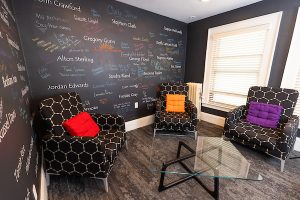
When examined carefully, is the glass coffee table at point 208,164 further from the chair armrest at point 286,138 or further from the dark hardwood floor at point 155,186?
the chair armrest at point 286,138

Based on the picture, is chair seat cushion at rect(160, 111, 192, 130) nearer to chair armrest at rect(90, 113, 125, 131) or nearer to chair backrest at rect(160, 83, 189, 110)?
chair backrest at rect(160, 83, 189, 110)

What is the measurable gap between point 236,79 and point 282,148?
1509 mm

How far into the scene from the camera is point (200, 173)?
1.45m

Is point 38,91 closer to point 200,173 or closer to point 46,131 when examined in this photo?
point 46,131

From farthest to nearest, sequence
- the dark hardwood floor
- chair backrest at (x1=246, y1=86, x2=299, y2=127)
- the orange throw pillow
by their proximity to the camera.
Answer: the orange throw pillow
chair backrest at (x1=246, y1=86, x2=299, y2=127)
the dark hardwood floor

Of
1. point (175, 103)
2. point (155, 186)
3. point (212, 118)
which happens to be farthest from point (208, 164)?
point (212, 118)

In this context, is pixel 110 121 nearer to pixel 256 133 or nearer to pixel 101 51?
pixel 101 51

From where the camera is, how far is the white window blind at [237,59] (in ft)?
8.50

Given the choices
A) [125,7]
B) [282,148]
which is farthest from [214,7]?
[282,148]

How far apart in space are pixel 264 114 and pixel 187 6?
7.13 feet

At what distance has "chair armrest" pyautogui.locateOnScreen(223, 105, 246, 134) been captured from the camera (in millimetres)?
2365

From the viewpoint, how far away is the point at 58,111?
1826 millimetres

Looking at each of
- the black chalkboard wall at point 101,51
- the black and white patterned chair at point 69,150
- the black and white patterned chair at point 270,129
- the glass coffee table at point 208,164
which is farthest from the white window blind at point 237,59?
the black and white patterned chair at point 69,150

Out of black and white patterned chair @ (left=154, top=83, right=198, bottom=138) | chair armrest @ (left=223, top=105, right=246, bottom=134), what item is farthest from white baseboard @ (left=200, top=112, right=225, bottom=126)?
black and white patterned chair @ (left=154, top=83, right=198, bottom=138)
